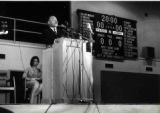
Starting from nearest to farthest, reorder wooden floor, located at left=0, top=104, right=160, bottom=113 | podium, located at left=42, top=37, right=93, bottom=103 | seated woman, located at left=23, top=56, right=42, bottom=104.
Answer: wooden floor, located at left=0, top=104, right=160, bottom=113
podium, located at left=42, top=37, right=93, bottom=103
seated woman, located at left=23, top=56, right=42, bottom=104

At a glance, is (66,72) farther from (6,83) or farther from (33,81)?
(6,83)

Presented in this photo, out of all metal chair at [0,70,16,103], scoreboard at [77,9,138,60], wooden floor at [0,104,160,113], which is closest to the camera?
wooden floor at [0,104,160,113]

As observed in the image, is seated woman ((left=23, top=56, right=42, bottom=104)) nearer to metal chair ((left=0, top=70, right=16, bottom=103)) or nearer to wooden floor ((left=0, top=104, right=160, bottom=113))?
metal chair ((left=0, top=70, right=16, bottom=103))

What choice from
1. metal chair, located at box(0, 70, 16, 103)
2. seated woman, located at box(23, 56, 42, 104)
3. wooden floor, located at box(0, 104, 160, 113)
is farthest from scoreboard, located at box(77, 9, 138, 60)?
wooden floor, located at box(0, 104, 160, 113)

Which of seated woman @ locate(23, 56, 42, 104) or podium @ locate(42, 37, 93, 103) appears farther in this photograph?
seated woman @ locate(23, 56, 42, 104)

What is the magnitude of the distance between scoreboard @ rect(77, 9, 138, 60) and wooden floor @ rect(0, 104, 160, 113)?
8.04ft

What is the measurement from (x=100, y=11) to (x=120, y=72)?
1349 mm

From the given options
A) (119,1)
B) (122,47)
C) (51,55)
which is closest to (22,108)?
(51,55)

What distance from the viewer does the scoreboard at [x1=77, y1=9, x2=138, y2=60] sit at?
5260 millimetres

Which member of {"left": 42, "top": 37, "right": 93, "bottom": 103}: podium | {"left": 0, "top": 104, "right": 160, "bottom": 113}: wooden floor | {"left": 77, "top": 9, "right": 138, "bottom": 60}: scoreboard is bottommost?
{"left": 0, "top": 104, "right": 160, "bottom": 113}: wooden floor

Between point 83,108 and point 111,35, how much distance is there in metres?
3.19

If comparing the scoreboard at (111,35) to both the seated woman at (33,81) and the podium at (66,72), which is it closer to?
the seated woman at (33,81)

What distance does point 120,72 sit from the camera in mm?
5781

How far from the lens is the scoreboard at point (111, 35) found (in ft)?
17.3
